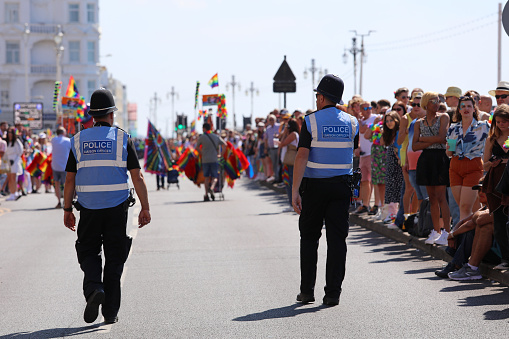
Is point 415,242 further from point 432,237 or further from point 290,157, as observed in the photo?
point 290,157

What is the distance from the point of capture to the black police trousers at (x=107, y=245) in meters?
7.39

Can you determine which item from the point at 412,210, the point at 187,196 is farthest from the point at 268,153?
the point at 412,210

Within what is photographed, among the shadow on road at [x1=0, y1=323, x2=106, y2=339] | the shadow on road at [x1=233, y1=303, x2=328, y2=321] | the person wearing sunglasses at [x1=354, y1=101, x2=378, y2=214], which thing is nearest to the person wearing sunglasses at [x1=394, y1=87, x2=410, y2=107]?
the person wearing sunglasses at [x1=354, y1=101, x2=378, y2=214]

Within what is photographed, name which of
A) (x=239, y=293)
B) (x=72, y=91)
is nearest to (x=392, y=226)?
(x=239, y=293)

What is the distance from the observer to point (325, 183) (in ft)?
26.8

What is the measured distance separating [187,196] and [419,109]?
1360cm

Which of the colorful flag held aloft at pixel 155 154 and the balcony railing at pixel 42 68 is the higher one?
the balcony railing at pixel 42 68

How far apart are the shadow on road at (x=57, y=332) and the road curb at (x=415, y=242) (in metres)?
3.99

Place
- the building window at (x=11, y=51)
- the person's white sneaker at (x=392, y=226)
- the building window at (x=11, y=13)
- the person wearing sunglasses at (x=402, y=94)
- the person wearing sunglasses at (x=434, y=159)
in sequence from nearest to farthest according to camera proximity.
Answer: the person wearing sunglasses at (x=434, y=159)
the person's white sneaker at (x=392, y=226)
the person wearing sunglasses at (x=402, y=94)
the building window at (x=11, y=13)
the building window at (x=11, y=51)

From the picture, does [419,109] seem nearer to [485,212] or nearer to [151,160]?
[485,212]

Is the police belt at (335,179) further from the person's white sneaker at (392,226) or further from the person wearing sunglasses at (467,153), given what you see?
the person's white sneaker at (392,226)

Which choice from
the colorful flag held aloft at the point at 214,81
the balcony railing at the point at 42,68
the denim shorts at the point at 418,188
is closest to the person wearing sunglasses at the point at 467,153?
the denim shorts at the point at 418,188

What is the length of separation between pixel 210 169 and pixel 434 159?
12.4 m

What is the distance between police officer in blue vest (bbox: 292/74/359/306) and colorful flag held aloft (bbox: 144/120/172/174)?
21.4 metres
